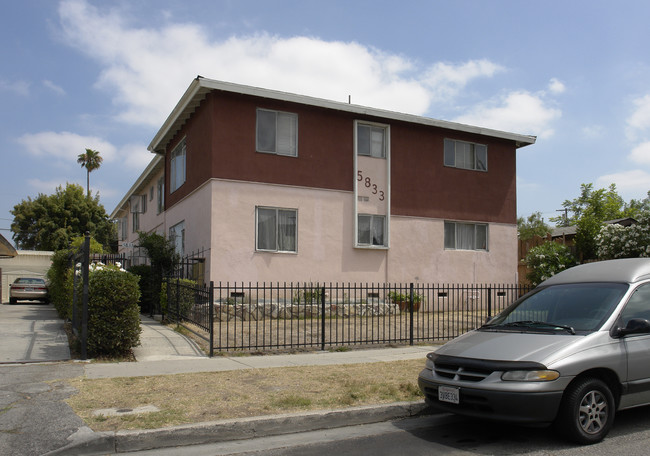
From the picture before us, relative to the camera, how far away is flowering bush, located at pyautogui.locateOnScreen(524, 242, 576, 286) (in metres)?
20.8

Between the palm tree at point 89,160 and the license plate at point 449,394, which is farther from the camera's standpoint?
the palm tree at point 89,160

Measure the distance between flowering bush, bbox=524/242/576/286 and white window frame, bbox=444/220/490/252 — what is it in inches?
69.2

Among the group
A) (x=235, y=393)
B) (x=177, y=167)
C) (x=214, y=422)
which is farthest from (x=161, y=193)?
(x=214, y=422)

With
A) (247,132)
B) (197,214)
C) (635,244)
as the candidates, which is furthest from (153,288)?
(635,244)

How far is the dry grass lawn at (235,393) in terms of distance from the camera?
6465mm

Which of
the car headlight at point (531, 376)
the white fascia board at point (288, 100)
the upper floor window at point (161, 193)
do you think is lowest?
the car headlight at point (531, 376)

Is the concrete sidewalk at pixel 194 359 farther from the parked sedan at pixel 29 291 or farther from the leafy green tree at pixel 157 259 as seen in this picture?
the parked sedan at pixel 29 291

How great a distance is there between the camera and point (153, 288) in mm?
17562

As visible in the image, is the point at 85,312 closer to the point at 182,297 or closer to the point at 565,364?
the point at 182,297

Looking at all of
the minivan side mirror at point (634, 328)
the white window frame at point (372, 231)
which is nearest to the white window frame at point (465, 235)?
the white window frame at point (372, 231)

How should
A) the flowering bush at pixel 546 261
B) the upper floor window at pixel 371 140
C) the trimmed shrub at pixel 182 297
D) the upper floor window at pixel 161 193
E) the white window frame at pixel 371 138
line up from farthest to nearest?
the upper floor window at pixel 161 193 < the flowering bush at pixel 546 261 < the upper floor window at pixel 371 140 < the white window frame at pixel 371 138 < the trimmed shrub at pixel 182 297

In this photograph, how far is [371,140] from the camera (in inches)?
767

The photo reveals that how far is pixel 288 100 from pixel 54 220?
3884cm

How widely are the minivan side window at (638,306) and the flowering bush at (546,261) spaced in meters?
14.6
